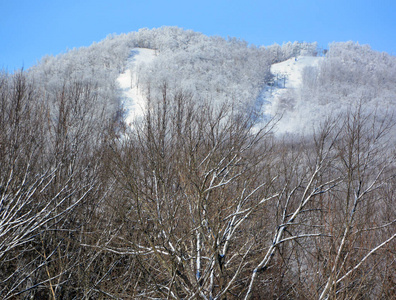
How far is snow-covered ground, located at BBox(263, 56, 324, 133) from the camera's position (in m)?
58.1

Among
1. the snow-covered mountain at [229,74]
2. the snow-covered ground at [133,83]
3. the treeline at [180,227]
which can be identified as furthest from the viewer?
the snow-covered mountain at [229,74]

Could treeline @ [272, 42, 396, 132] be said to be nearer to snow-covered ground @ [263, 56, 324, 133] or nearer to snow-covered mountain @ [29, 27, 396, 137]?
snow-covered ground @ [263, 56, 324, 133]

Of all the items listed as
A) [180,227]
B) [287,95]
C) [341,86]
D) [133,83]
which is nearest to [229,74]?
[287,95]

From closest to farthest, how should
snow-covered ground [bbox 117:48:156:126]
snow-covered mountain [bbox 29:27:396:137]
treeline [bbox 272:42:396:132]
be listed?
1. snow-covered ground [bbox 117:48:156:126]
2. treeline [bbox 272:42:396:132]
3. snow-covered mountain [bbox 29:27:396:137]

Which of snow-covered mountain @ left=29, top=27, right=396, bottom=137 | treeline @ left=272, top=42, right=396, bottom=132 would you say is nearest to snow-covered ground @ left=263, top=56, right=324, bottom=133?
treeline @ left=272, top=42, right=396, bottom=132

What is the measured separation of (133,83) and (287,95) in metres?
37.0

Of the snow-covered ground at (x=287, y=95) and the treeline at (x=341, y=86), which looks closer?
the snow-covered ground at (x=287, y=95)

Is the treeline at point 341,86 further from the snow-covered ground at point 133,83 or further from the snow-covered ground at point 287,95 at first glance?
the snow-covered ground at point 133,83

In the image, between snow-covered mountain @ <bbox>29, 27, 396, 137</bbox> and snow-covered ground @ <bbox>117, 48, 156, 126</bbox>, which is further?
snow-covered mountain @ <bbox>29, 27, 396, 137</bbox>

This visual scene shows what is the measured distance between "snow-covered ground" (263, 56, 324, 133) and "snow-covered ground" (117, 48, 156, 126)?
86.2 ft

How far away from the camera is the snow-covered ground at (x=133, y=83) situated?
57.7 metres

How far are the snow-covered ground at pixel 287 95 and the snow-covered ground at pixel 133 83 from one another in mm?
26275

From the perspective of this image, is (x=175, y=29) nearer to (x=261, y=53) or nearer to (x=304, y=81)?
(x=261, y=53)

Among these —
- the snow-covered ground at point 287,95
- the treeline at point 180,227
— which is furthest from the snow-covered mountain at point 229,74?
the treeline at point 180,227
